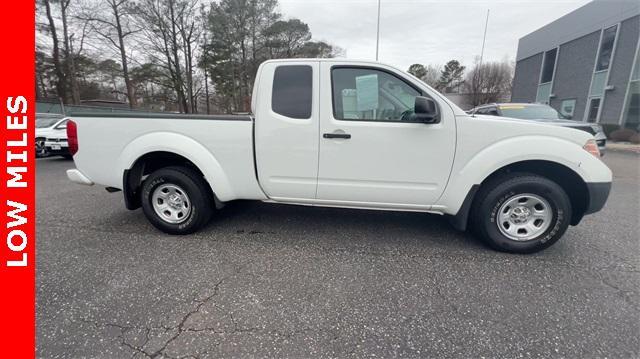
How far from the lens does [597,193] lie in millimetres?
2668

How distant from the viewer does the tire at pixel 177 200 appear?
3144mm

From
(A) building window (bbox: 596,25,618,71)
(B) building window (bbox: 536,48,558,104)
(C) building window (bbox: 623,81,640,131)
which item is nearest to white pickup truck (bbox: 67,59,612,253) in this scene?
(C) building window (bbox: 623,81,640,131)

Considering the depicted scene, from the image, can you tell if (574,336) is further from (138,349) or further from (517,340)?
(138,349)

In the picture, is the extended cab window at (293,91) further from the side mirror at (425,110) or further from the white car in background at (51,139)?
the white car in background at (51,139)

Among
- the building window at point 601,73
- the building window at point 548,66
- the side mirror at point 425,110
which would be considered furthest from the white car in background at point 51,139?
the building window at point 548,66

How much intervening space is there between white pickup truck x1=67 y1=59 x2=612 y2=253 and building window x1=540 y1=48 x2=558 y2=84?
26.3m

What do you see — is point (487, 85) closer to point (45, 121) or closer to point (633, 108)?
point (633, 108)

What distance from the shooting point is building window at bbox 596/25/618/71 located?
16.5 metres

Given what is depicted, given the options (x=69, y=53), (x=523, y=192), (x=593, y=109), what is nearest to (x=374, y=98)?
(x=523, y=192)

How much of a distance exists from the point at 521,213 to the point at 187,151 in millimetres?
3620

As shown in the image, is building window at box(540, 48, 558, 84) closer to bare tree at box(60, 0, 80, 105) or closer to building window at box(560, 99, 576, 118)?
building window at box(560, 99, 576, 118)

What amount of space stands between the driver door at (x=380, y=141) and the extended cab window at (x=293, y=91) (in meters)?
0.16

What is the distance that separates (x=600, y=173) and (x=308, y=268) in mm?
2966

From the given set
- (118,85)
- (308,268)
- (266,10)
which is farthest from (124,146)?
(118,85)
